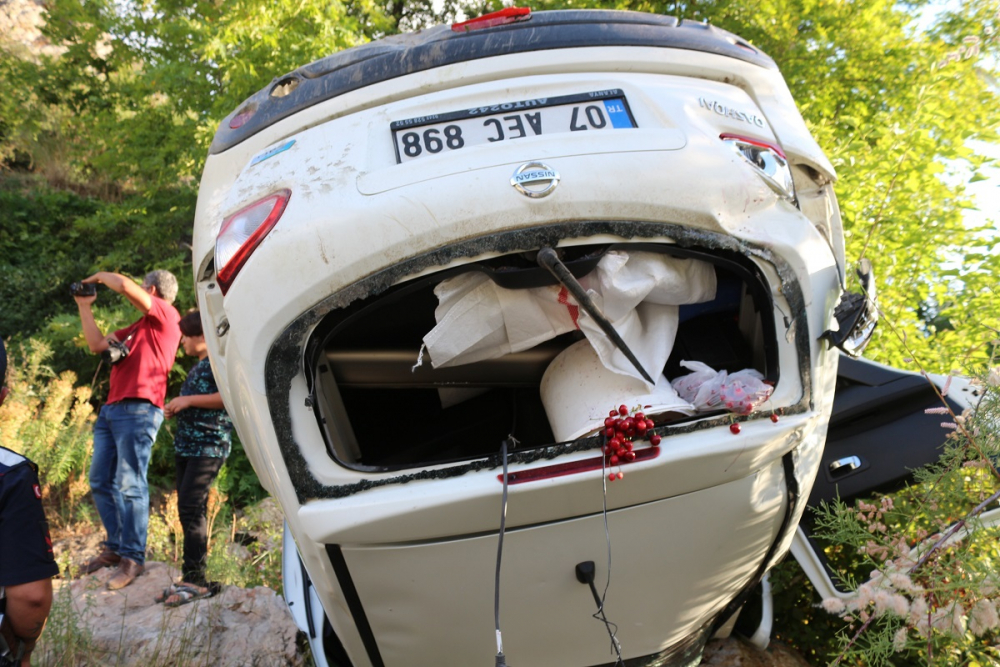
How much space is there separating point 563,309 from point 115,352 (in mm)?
3443

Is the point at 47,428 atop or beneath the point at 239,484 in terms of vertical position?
atop

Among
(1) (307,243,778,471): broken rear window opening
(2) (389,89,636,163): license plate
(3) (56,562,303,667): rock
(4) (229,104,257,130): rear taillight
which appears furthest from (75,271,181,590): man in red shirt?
(2) (389,89,636,163): license plate

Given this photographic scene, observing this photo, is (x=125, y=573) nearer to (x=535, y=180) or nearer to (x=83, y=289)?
(x=83, y=289)

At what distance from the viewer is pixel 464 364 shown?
2475 millimetres

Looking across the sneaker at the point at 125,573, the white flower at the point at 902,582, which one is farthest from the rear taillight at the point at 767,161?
the sneaker at the point at 125,573

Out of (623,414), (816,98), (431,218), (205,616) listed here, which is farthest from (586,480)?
(816,98)

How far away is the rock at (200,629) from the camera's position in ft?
10.5

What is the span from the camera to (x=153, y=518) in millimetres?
6199

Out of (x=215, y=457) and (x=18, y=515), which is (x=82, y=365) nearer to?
(x=215, y=457)

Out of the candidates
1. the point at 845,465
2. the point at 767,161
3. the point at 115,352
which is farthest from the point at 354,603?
the point at 115,352

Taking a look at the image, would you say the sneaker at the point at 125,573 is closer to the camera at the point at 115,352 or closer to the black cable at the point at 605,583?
the camera at the point at 115,352

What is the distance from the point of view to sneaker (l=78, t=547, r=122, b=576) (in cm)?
451

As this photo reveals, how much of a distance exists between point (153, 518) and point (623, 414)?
17.6ft

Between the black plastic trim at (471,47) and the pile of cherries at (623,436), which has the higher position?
the black plastic trim at (471,47)
